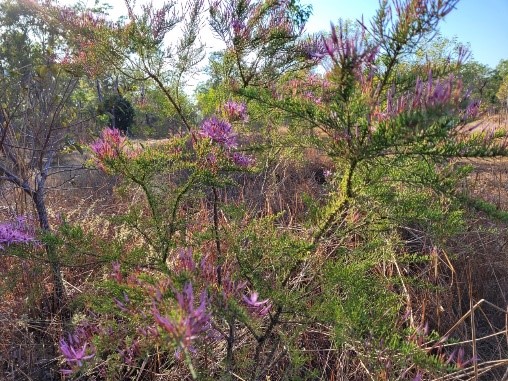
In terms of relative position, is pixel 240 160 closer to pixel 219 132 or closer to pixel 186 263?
pixel 219 132

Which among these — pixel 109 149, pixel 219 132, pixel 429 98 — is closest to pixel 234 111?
pixel 219 132

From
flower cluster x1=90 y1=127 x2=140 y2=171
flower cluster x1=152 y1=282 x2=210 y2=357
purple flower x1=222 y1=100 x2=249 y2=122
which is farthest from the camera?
purple flower x1=222 y1=100 x2=249 y2=122

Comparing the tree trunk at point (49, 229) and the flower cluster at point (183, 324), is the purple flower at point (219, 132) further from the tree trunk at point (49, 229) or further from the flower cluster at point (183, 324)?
the tree trunk at point (49, 229)

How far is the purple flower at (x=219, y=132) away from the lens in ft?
3.59

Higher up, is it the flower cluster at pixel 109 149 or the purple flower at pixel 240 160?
the flower cluster at pixel 109 149

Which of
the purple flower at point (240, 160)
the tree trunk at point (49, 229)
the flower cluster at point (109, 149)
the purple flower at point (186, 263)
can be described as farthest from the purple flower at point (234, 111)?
the tree trunk at point (49, 229)

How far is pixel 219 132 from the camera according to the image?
110 centimetres

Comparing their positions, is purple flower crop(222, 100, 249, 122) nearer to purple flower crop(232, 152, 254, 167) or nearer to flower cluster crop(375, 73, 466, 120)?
purple flower crop(232, 152, 254, 167)

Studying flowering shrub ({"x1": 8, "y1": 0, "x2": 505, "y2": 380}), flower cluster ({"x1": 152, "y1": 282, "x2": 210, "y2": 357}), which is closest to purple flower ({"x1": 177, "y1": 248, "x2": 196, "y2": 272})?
flowering shrub ({"x1": 8, "y1": 0, "x2": 505, "y2": 380})

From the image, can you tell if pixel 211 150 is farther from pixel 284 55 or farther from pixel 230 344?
pixel 230 344

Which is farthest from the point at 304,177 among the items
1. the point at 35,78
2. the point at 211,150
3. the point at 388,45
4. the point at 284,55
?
the point at 388,45

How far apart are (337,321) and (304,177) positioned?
11.1 ft

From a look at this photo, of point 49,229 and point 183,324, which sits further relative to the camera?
point 49,229

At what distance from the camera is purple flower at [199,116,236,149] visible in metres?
1.10
